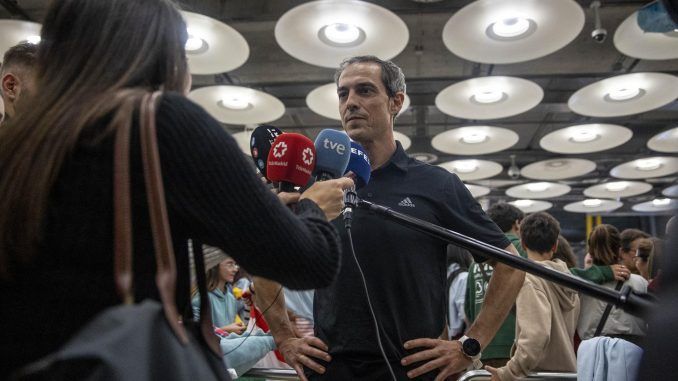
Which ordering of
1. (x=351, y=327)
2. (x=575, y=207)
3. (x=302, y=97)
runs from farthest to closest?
(x=575, y=207)
(x=302, y=97)
(x=351, y=327)

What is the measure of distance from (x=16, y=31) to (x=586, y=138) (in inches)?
219

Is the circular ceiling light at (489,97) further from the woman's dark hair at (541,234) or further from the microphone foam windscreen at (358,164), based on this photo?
the microphone foam windscreen at (358,164)

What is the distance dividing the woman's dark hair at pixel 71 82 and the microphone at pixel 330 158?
0.49m

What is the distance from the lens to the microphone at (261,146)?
1409 mm

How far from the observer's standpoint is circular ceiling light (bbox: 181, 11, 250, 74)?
3695 mm

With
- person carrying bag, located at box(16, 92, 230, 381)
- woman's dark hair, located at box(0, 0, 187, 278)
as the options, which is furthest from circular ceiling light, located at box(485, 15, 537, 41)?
person carrying bag, located at box(16, 92, 230, 381)

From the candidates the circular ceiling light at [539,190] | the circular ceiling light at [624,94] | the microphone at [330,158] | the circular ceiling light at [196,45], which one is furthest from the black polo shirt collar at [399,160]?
the circular ceiling light at [539,190]

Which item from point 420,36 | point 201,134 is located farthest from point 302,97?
point 201,134

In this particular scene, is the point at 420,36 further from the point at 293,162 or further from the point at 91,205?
the point at 91,205

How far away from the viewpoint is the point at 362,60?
2.07 m

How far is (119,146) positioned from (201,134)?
0.12 meters

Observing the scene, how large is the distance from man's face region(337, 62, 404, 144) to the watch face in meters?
0.76

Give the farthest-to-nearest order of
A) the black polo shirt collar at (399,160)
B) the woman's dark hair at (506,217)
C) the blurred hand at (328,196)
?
the woman's dark hair at (506,217)
the black polo shirt collar at (399,160)
the blurred hand at (328,196)

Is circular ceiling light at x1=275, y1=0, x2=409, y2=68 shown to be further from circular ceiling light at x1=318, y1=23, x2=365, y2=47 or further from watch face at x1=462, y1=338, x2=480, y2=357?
watch face at x1=462, y1=338, x2=480, y2=357
